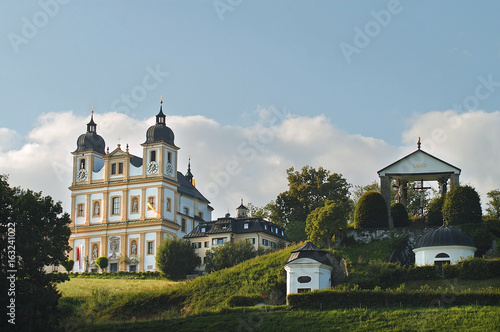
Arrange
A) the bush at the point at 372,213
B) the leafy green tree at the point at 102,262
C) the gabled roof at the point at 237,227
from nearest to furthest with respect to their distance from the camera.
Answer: the bush at the point at 372,213
the gabled roof at the point at 237,227
the leafy green tree at the point at 102,262

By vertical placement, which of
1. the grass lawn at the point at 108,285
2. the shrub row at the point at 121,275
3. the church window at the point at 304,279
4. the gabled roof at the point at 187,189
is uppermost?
the gabled roof at the point at 187,189

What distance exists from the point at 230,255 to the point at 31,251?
25.7 metres

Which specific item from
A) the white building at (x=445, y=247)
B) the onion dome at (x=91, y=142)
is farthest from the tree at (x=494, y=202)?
the onion dome at (x=91, y=142)

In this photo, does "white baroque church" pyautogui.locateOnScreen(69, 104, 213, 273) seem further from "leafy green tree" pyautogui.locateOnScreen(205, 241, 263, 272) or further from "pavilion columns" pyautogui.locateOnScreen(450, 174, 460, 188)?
"pavilion columns" pyautogui.locateOnScreen(450, 174, 460, 188)

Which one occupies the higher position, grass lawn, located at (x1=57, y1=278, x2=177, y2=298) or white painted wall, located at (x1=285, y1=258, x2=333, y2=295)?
white painted wall, located at (x1=285, y1=258, x2=333, y2=295)

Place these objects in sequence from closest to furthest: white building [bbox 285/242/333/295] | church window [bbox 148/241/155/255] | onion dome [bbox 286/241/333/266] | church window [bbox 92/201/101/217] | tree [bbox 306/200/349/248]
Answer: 1. white building [bbox 285/242/333/295]
2. onion dome [bbox 286/241/333/266]
3. tree [bbox 306/200/349/248]
4. church window [bbox 148/241/155/255]
5. church window [bbox 92/201/101/217]

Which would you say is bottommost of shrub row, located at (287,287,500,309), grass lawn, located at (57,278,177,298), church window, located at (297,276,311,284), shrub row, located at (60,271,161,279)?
shrub row, located at (287,287,500,309)

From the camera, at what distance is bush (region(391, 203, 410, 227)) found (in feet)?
220

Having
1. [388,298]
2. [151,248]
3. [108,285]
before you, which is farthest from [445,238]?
[151,248]

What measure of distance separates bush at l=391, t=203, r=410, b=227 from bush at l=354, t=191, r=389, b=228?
4.82 feet

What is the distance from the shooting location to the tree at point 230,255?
7731 centimetres

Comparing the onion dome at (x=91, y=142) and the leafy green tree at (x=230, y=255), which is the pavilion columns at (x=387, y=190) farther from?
the onion dome at (x=91, y=142)

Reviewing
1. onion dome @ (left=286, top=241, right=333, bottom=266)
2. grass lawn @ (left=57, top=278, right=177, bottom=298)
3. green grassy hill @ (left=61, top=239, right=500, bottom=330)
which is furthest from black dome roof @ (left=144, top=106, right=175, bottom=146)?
onion dome @ (left=286, top=241, right=333, bottom=266)

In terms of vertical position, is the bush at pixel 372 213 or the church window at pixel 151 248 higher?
the bush at pixel 372 213
